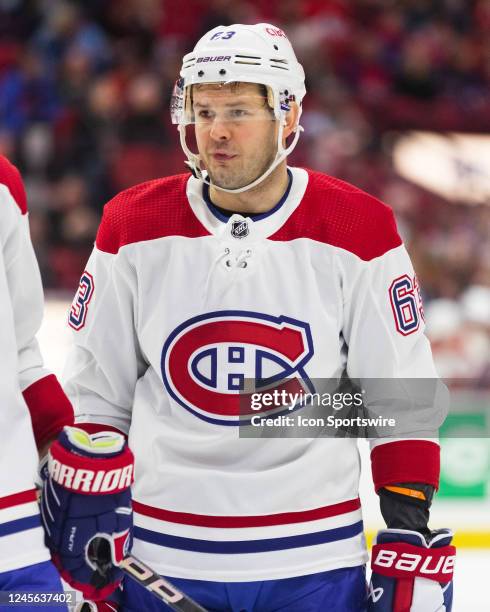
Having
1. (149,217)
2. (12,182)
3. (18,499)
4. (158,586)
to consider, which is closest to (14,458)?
(18,499)

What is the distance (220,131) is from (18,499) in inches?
27.9

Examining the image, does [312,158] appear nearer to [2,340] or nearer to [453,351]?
[453,351]

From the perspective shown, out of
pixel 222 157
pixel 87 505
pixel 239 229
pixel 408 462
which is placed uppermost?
pixel 222 157

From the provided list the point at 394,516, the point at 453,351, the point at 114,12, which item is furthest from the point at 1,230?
the point at 114,12

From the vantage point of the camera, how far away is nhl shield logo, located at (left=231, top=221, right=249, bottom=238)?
1879 mm

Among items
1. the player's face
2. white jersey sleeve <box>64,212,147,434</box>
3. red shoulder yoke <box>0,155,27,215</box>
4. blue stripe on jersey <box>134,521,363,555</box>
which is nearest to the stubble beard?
the player's face

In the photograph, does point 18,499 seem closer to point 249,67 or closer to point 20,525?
point 20,525

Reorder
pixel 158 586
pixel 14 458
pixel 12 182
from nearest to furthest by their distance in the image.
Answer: pixel 14 458
pixel 12 182
pixel 158 586

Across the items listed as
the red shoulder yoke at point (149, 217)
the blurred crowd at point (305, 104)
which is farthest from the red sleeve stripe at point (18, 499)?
the blurred crowd at point (305, 104)

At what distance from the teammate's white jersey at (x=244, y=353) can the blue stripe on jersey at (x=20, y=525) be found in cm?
44

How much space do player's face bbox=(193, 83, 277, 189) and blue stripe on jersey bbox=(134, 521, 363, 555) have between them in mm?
541

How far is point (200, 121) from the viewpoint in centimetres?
191

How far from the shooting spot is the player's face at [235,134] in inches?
73.9

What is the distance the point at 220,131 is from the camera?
1872 millimetres
